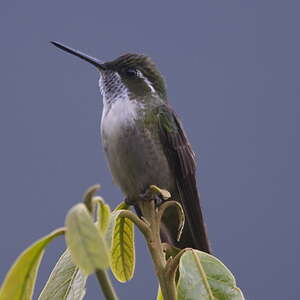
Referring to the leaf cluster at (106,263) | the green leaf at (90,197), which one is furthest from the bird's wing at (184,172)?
the green leaf at (90,197)

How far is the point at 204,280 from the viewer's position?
1.10 m

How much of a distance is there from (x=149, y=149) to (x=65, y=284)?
2.95 feet

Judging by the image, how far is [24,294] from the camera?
93cm

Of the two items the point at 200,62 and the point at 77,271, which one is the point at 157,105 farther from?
the point at 200,62

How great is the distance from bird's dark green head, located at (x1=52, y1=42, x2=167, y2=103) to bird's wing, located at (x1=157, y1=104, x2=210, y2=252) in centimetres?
10

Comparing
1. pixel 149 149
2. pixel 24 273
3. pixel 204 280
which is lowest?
pixel 204 280

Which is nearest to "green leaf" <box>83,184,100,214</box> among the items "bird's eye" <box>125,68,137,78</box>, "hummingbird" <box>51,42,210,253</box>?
"hummingbird" <box>51,42,210,253</box>

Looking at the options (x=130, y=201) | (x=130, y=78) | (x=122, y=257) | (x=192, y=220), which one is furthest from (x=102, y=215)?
(x=130, y=78)

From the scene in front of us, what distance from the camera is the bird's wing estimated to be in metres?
1.78

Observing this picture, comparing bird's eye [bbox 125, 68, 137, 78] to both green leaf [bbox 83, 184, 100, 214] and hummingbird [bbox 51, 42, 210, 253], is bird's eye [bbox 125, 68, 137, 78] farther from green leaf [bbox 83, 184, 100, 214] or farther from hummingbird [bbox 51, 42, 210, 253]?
green leaf [bbox 83, 184, 100, 214]

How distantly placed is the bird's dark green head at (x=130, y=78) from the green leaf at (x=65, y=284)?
39.2 inches

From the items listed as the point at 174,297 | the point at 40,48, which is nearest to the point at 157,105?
the point at 174,297

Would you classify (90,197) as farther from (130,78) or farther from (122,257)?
(130,78)

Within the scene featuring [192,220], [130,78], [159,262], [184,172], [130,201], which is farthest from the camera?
[130,78]
